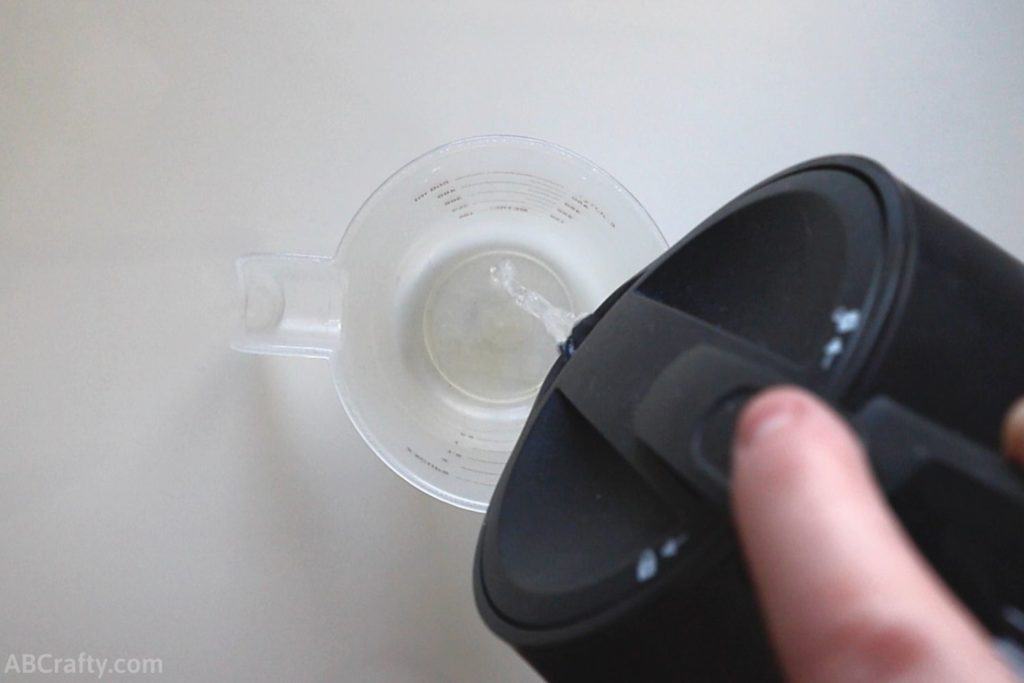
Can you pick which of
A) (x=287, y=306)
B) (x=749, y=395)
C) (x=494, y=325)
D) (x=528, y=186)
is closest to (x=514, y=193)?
(x=528, y=186)

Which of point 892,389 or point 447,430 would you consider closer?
point 892,389

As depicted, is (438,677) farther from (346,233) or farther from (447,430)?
(346,233)

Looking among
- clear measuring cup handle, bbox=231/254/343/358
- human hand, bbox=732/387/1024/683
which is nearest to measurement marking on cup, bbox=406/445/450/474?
clear measuring cup handle, bbox=231/254/343/358

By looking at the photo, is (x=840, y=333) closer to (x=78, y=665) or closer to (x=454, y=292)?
(x=454, y=292)

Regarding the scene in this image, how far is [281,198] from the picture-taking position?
0.71 m

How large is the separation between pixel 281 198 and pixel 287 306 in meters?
0.15

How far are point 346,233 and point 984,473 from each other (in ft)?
1.57

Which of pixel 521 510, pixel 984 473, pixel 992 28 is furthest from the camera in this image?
pixel 992 28

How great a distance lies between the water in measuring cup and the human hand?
0.42 meters

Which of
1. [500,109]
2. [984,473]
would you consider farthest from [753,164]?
[984,473]

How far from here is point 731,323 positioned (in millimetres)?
417

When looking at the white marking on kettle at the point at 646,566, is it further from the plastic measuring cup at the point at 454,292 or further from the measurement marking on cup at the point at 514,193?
the measurement marking on cup at the point at 514,193

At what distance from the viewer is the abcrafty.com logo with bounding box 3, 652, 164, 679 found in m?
0.68

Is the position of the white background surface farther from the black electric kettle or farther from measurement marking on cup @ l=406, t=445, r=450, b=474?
the black electric kettle
